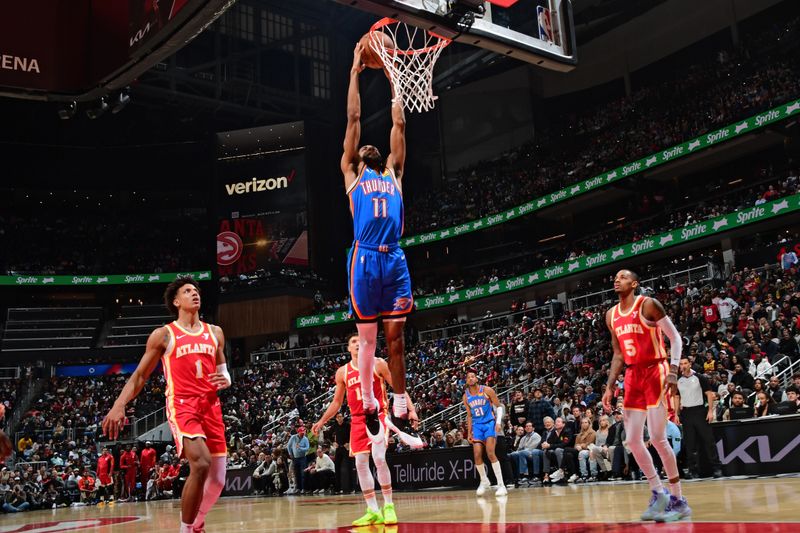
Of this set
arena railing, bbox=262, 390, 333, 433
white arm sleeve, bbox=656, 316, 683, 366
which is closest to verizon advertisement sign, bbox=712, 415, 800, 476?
white arm sleeve, bbox=656, 316, 683, 366

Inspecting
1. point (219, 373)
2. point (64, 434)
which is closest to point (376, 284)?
point (219, 373)

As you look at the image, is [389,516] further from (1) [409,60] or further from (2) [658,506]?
(1) [409,60]

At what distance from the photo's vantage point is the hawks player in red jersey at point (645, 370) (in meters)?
6.67

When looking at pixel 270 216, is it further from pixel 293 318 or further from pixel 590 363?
pixel 590 363

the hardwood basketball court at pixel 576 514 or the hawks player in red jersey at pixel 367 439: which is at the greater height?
the hawks player in red jersey at pixel 367 439

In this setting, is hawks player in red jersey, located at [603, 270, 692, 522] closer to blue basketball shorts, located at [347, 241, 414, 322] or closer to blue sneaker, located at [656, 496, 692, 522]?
blue sneaker, located at [656, 496, 692, 522]

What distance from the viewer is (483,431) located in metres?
13.1

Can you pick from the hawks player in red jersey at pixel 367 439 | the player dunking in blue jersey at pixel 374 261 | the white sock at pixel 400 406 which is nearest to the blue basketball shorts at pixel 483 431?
the hawks player in red jersey at pixel 367 439

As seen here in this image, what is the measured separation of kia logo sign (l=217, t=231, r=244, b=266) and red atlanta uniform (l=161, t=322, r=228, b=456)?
32200 millimetres

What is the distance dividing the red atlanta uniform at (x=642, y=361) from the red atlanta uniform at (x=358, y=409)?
10.2 feet

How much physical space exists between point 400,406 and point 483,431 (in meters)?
7.45

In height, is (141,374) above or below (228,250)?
below

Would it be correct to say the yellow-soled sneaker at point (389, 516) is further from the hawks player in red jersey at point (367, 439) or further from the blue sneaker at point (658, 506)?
the blue sneaker at point (658, 506)

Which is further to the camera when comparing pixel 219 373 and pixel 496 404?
pixel 496 404
